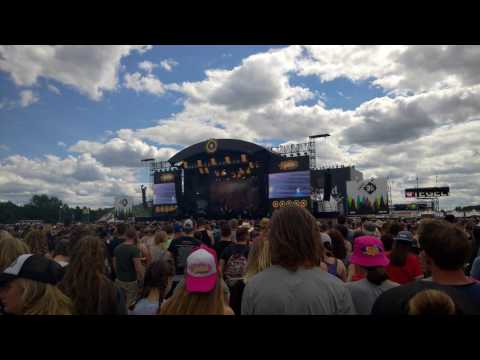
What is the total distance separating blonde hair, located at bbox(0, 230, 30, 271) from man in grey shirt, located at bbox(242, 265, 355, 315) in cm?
293

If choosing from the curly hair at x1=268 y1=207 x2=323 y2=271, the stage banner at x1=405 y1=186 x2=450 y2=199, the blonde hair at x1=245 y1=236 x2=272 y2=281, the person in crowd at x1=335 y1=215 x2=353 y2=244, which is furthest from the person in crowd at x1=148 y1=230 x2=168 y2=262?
the stage banner at x1=405 y1=186 x2=450 y2=199

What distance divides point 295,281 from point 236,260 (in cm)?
308

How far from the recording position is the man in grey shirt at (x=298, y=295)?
6.51 ft

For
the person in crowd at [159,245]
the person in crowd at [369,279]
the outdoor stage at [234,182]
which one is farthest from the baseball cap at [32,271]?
the outdoor stage at [234,182]

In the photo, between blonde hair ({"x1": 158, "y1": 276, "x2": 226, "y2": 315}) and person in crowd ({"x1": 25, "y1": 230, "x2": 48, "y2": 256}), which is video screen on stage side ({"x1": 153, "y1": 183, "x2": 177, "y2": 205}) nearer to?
person in crowd ({"x1": 25, "y1": 230, "x2": 48, "y2": 256})

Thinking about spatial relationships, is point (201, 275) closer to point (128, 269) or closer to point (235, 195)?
point (128, 269)

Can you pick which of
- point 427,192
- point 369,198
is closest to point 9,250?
point 369,198

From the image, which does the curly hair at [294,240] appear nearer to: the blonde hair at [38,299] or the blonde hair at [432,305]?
the blonde hair at [432,305]

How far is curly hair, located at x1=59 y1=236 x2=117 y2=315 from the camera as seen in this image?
268 centimetres

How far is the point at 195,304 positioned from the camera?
2.33 meters

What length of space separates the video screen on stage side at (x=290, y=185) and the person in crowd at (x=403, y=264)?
2401cm
